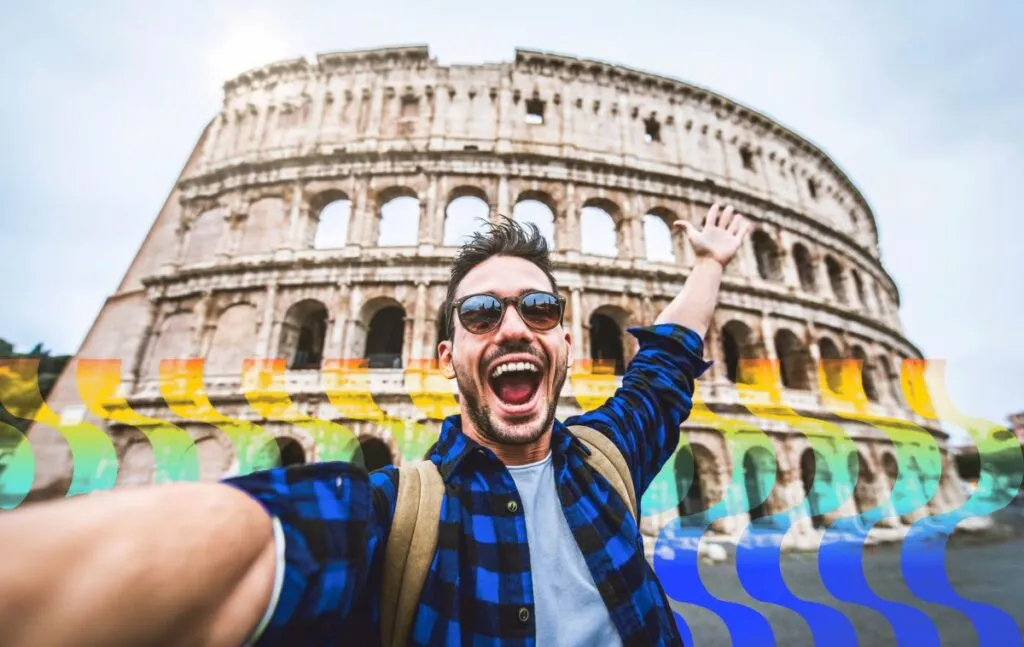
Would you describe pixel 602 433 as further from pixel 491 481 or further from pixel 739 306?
pixel 739 306

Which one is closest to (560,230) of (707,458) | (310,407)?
(707,458)

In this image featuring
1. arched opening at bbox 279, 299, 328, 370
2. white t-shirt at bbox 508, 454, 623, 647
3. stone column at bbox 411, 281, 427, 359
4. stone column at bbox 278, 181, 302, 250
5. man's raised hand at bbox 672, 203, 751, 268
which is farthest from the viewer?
stone column at bbox 278, 181, 302, 250

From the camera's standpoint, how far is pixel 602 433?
1688mm

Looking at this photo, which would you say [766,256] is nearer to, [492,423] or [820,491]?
[820,491]

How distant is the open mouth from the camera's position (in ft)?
5.09

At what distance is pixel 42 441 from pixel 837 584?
58.4 ft

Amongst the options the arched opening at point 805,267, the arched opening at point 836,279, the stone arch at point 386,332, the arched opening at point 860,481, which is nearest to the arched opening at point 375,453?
the stone arch at point 386,332

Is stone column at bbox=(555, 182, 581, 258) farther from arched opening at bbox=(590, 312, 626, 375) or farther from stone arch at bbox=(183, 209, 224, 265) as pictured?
stone arch at bbox=(183, 209, 224, 265)

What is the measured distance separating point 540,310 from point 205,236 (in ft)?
47.8

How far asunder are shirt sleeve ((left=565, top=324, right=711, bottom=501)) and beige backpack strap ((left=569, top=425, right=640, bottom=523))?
0.22 ft

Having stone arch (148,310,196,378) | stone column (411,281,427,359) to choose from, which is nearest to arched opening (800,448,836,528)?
stone column (411,281,427,359)

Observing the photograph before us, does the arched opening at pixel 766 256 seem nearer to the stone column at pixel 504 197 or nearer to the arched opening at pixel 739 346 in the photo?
the arched opening at pixel 739 346

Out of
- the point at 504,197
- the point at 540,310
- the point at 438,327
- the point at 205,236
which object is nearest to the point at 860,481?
the point at 438,327

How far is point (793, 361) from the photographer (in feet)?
40.8
